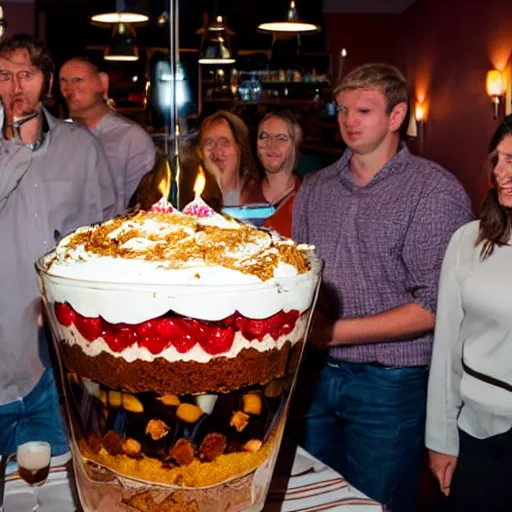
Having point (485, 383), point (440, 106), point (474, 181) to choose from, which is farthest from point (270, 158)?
point (440, 106)

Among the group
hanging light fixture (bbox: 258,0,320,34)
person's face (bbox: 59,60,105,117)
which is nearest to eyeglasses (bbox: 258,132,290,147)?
person's face (bbox: 59,60,105,117)

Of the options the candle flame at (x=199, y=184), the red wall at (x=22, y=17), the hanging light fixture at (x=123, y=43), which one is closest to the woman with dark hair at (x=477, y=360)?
the candle flame at (x=199, y=184)

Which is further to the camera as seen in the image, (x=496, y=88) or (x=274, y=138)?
(x=496, y=88)

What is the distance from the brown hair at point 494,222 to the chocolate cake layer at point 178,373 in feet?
3.43

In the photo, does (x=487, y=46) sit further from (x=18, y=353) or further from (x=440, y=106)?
(x=18, y=353)

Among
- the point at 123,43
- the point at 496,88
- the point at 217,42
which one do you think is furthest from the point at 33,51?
the point at 496,88

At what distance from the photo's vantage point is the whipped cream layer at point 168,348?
93 cm

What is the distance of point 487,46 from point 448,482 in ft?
20.2

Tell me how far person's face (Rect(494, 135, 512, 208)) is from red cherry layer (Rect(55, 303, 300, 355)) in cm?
108

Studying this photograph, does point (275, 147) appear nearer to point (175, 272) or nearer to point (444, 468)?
point (444, 468)

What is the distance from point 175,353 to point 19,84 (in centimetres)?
160

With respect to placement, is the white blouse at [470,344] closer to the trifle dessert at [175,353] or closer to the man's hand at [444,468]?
the man's hand at [444,468]

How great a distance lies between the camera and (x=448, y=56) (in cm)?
873

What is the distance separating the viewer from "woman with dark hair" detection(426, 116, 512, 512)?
6.01 ft
